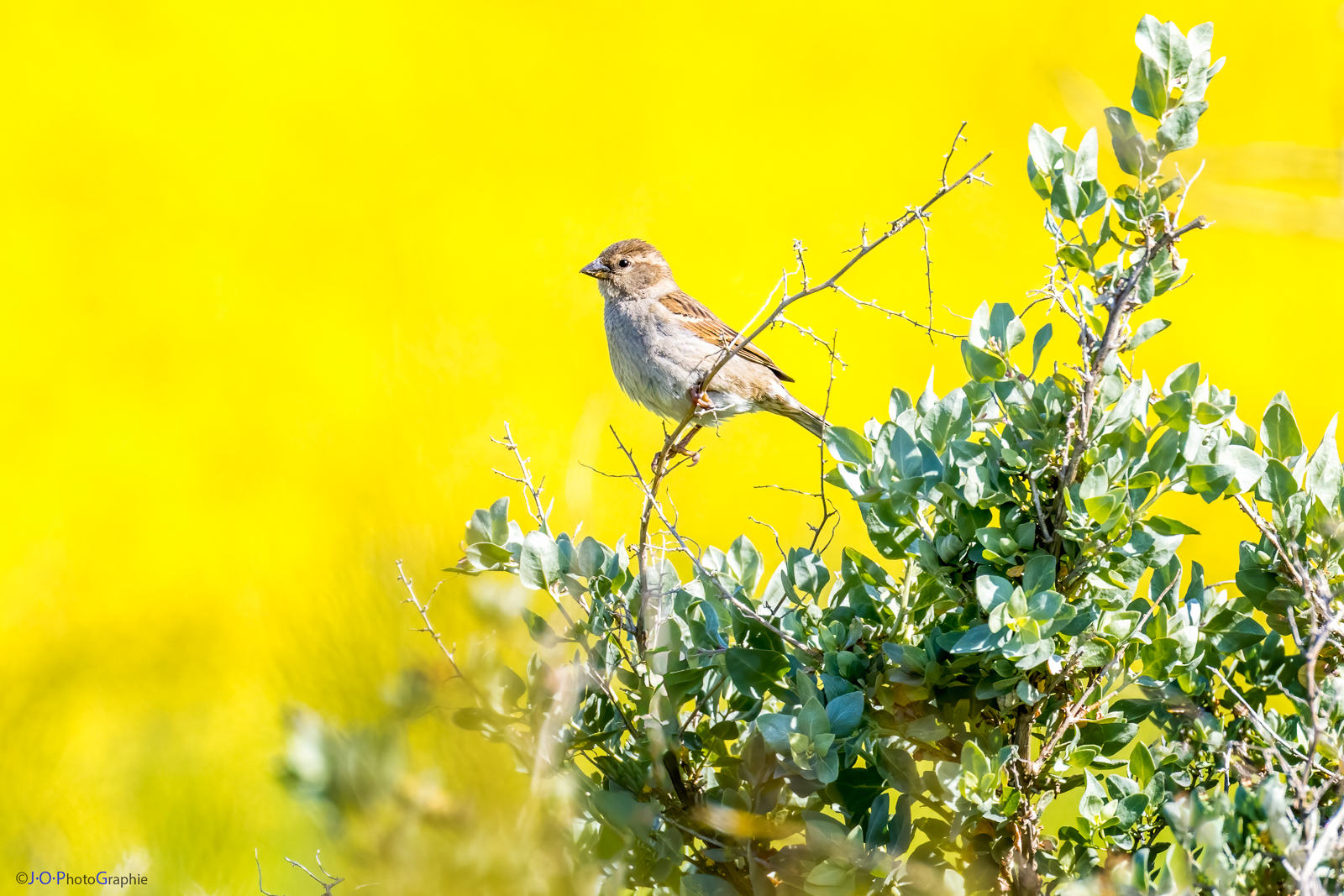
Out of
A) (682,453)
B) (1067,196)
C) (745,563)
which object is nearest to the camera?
(1067,196)

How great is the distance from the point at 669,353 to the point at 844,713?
Result: 10.3 feet

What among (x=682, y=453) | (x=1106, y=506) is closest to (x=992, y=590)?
(x=1106, y=506)

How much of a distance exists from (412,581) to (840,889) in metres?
0.88

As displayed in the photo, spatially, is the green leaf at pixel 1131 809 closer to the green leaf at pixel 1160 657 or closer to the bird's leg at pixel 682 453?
the green leaf at pixel 1160 657

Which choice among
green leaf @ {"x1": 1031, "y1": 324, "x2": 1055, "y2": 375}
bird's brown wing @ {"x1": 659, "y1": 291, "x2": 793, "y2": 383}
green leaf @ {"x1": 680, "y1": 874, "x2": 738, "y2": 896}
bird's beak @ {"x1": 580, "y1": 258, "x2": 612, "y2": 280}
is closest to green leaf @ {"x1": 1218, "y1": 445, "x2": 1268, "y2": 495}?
green leaf @ {"x1": 1031, "y1": 324, "x2": 1055, "y2": 375}

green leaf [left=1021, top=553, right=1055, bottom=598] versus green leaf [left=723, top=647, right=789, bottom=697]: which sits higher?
green leaf [left=1021, top=553, right=1055, bottom=598]

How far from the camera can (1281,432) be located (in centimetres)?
191

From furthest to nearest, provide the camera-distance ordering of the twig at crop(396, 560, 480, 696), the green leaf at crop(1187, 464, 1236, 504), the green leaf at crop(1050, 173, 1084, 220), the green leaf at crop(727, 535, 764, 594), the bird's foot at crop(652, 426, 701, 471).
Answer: the bird's foot at crop(652, 426, 701, 471)
the green leaf at crop(727, 535, 764, 594)
the green leaf at crop(1050, 173, 1084, 220)
the green leaf at crop(1187, 464, 1236, 504)
the twig at crop(396, 560, 480, 696)

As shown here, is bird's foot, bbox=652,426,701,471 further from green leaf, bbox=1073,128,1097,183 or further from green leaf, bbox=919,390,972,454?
green leaf, bbox=1073,128,1097,183

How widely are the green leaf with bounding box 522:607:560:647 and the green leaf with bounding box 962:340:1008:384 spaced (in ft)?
3.07

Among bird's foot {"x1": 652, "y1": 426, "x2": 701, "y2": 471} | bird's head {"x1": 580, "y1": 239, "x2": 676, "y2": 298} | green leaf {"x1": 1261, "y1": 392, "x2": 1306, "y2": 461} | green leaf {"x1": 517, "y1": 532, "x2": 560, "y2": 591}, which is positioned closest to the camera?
green leaf {"x1": 1261, "y1": 392, "x2": 1306, "y2": 461}

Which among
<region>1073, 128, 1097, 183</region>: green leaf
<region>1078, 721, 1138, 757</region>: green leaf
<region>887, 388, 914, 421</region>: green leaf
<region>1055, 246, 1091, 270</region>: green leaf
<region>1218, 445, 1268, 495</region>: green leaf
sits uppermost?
<region>1073, 128, 1097, 183</region>: green leaf

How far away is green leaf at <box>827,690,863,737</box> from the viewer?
1.74 meters

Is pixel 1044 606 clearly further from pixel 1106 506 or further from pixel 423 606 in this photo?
pixel 423 606
